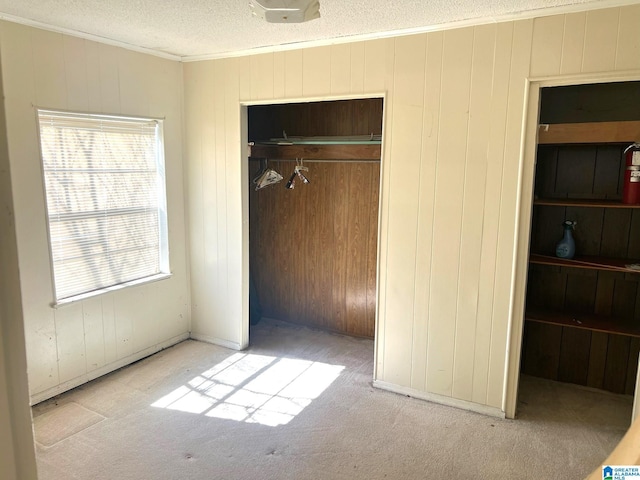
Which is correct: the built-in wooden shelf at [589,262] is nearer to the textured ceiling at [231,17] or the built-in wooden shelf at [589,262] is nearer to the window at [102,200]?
the textured ceiling at [231,17]

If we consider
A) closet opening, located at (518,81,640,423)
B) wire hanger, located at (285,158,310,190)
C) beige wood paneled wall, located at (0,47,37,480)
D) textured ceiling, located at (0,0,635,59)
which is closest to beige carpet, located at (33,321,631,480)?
closet opening, located at (518,81,640,423)

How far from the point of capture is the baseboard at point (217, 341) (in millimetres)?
3945

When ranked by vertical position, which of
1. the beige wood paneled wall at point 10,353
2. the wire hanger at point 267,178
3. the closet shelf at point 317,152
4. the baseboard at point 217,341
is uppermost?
the closet shelf at point 317,152

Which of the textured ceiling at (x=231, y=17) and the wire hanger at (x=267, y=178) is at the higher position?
the textured ceiling at (x=231, y=17)

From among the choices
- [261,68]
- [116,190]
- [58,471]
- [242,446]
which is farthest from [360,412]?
[261,68]

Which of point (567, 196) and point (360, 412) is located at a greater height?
point (567, 196)

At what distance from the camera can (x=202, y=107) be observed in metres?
3.81

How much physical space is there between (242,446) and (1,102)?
2458mm

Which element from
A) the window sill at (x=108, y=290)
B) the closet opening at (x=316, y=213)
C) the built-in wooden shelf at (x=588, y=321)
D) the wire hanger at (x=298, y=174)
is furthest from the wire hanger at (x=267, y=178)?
the built-in wooden shelf at (x=588, y=321)

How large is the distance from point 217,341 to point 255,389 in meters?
0.92

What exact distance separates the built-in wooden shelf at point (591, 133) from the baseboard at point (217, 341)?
111 inches

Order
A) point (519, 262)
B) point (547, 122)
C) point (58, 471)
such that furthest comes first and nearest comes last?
point (547, 122)
point (519, 262)
point (58, 471)

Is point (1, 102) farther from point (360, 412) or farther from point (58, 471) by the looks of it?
point (360, 412)

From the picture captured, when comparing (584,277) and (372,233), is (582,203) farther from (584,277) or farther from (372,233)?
(372,233)
